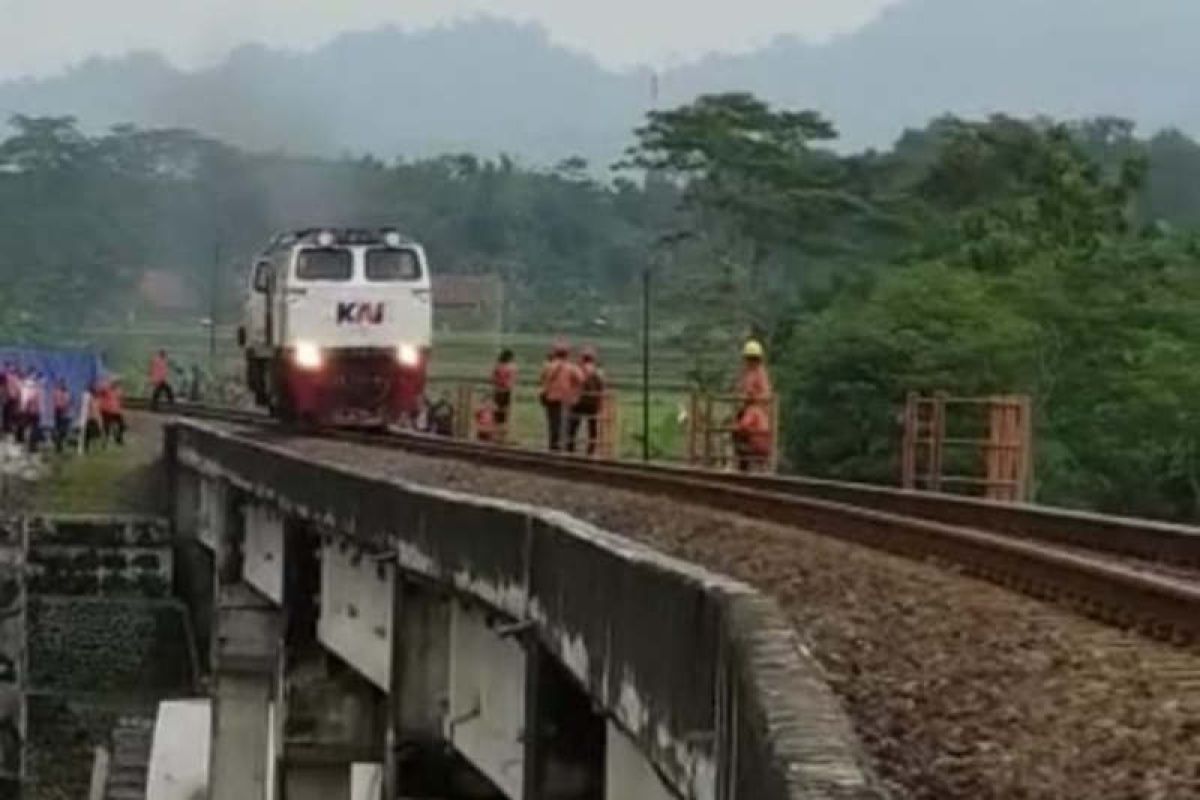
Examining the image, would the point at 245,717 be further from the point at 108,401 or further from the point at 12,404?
the point at 108,401

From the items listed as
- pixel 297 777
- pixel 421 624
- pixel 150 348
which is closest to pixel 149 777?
pixel 297 777

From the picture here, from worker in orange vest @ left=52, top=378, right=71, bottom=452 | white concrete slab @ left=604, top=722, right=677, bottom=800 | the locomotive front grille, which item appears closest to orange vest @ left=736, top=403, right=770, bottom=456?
the locomotive front grille

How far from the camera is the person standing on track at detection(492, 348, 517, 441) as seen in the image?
36.2m

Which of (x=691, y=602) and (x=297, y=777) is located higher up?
(x=691, y=602)

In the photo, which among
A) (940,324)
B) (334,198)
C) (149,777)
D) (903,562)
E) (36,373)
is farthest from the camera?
(334,198)

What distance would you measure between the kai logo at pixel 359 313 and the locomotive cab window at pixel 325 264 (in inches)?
16.8

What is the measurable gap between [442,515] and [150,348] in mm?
95166

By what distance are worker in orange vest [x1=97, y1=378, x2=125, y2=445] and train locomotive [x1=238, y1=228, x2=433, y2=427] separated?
925 centimetres

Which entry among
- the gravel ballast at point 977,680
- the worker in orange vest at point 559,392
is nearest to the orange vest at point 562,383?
the worker in orange vest at point 559,392

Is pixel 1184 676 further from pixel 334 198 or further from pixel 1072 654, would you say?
pixel 334 198

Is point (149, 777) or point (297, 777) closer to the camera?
point (297, 777)

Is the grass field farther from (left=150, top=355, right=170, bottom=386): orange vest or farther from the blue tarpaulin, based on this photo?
(left=150, top=355, right=170, bottom=386): orange vest

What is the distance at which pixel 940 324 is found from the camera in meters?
41.4

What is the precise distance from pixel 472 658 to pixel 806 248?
187 feet
